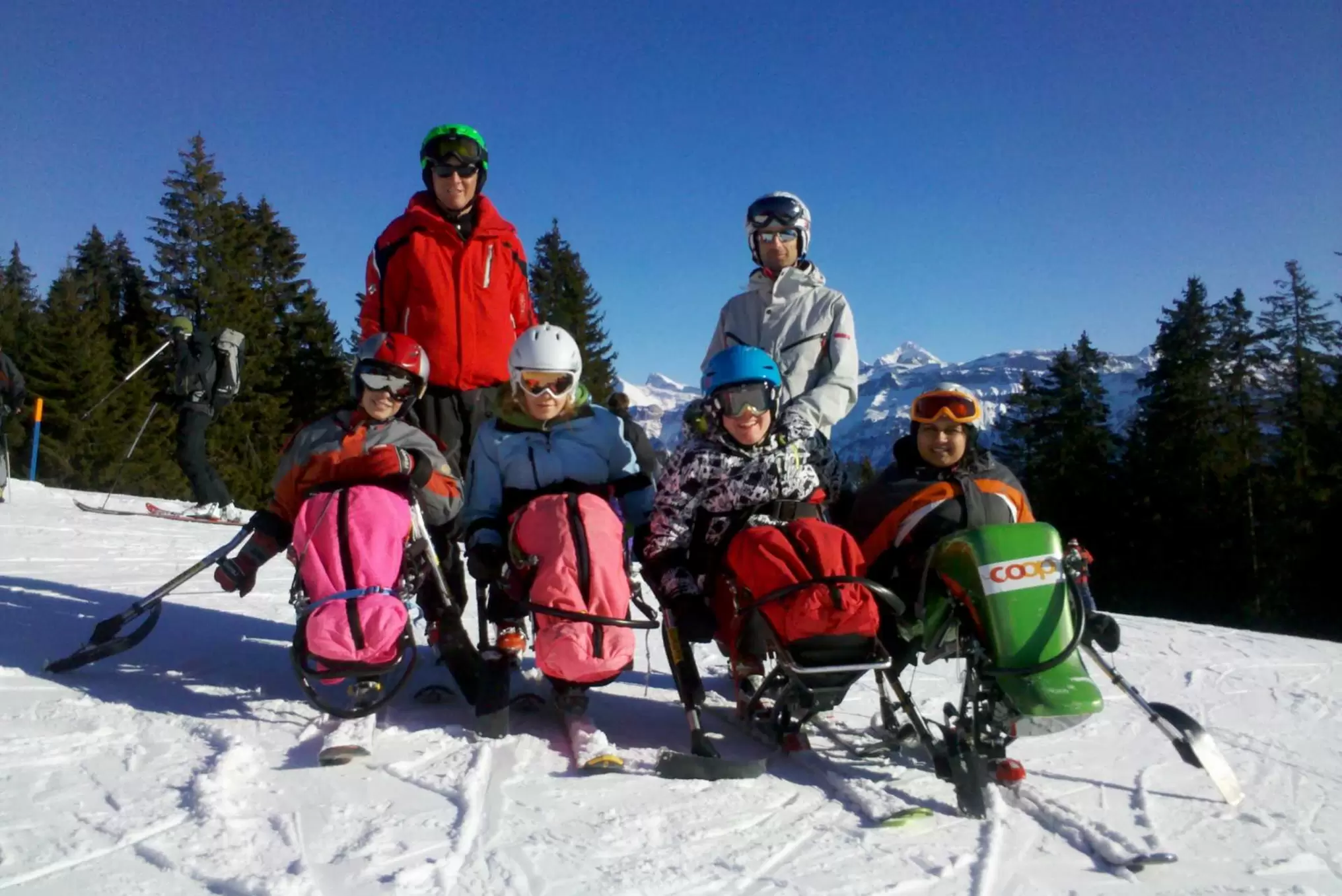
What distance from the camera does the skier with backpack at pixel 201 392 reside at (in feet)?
33.0

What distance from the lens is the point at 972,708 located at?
289 centimetres

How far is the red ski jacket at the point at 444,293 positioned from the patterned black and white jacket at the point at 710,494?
4.77 feet

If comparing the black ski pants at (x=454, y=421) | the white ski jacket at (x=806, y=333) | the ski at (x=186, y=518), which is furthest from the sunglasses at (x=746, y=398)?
the ski at (x=186, y=518)

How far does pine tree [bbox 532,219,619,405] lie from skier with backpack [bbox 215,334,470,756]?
31.7 meters

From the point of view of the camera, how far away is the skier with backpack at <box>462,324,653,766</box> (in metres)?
3.09

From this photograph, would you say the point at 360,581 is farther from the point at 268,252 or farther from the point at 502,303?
the point at 268,252

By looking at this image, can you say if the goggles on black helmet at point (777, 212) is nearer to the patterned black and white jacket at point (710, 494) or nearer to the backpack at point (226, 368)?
the patterned black and white jacket at point (710, 494)

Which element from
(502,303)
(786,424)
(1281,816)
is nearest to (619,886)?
(786,424)

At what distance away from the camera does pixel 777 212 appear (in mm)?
4371

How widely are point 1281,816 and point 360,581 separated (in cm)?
342

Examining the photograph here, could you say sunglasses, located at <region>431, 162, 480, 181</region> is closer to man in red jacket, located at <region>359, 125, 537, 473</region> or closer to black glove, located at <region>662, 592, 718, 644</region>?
man in red jacket, located at <region>359, 125, 537, 473</region>

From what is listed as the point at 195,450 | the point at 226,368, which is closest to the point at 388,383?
Answer: the point at 195,450

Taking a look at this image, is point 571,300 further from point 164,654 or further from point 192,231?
point 164,654

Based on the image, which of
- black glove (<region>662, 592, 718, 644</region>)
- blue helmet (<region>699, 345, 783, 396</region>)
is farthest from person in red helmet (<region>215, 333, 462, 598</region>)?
blue helmet (<region>699, 345, 783, 396</region>)
